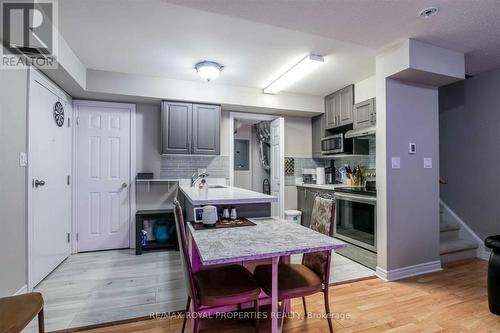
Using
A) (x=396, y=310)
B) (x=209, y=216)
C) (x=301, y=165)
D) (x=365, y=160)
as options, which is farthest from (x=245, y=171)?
(x=396, y=310)

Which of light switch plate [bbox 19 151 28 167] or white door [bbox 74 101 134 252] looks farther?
white door [bbox 74 101 134 252]

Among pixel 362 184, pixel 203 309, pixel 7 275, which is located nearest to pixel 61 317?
pixel 7 275

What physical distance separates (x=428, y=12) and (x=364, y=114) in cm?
148

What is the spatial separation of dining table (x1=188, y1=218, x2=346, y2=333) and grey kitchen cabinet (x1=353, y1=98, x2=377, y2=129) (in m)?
2.10

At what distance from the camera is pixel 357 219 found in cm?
319

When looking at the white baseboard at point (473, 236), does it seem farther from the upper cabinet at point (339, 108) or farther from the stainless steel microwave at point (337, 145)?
the upper cabinet at point (339, 108)

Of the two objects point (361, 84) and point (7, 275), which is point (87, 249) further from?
point (361, 84)

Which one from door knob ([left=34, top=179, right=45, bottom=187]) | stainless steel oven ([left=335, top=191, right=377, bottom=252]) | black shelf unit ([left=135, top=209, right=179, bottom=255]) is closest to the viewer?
door knob ([left=34, top=179, right=45, bottom=187])

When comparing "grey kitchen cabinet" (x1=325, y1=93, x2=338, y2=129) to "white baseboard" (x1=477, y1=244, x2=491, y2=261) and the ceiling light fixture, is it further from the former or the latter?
"white baseboard" (x1=477, y1=244, x2=491, y2=261)

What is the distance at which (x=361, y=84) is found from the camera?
→ 353cm

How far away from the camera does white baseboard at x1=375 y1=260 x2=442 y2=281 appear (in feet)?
8.66

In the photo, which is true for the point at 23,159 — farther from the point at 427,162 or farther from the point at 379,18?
the point at 427,162

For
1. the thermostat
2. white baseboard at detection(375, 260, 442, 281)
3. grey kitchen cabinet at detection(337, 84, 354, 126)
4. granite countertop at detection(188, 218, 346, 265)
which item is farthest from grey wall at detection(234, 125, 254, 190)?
granite countertop at detection(188, 218, 346, 265)

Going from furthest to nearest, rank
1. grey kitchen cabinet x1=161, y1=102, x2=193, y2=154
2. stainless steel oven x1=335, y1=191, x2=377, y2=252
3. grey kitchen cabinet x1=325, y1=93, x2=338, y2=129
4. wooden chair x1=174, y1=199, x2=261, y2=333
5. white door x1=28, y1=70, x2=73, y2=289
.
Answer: grey kitchen cabinet x1=325, y1=93, x2=338, y2=129 → grey kitchen cabinet x1=161, y1=102, x2=193, y2=154 → stainless steel oven x1=335, y1=191, x2=377, y2=252 → white door x1=28, y1=70, x2=73, y2=289 → wooden chair x1=174, y1=199, x2=261, y2=333
